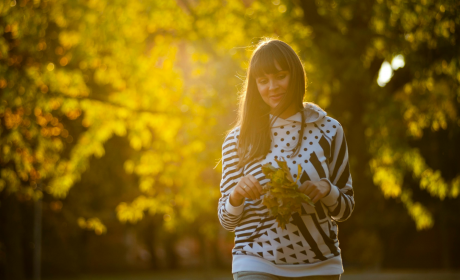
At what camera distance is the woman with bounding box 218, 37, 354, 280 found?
2635 mm

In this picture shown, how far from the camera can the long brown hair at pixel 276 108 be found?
2.81 meters

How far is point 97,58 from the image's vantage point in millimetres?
9812

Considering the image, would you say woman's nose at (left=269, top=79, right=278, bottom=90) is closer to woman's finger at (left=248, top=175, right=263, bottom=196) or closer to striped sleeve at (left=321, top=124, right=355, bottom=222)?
striped sleeve at (left=321, top=124, right=355, bottom=222)

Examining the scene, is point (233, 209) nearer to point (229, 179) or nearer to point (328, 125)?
point (229, 179)

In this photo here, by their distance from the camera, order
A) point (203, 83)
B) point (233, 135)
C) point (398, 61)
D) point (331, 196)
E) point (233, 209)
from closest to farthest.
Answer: point (331, 196)
point (233, 209)
point (233, 135)
point (398, 61)
point (203, 83)

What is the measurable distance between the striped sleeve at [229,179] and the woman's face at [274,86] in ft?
0.85

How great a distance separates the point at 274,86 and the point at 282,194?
1.99 feet

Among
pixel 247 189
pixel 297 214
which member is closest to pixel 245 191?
pixel 247 189

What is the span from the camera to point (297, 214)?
2.66 metres

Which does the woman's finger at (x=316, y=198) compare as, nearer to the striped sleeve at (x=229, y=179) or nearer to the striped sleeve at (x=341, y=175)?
the striped sleeve at (x=341, y=175)

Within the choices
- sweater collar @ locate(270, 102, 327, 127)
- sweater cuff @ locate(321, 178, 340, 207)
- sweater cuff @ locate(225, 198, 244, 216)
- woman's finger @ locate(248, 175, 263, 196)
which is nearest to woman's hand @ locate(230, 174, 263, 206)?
woman's finger @ locate(248, 175, 263, 196)

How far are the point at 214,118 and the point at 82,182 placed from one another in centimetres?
1468

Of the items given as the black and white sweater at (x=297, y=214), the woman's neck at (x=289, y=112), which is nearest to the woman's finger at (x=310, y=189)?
the black and white sweater at (x=297, y=214)

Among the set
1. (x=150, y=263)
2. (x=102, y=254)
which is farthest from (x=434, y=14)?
(x=150, y=263)
